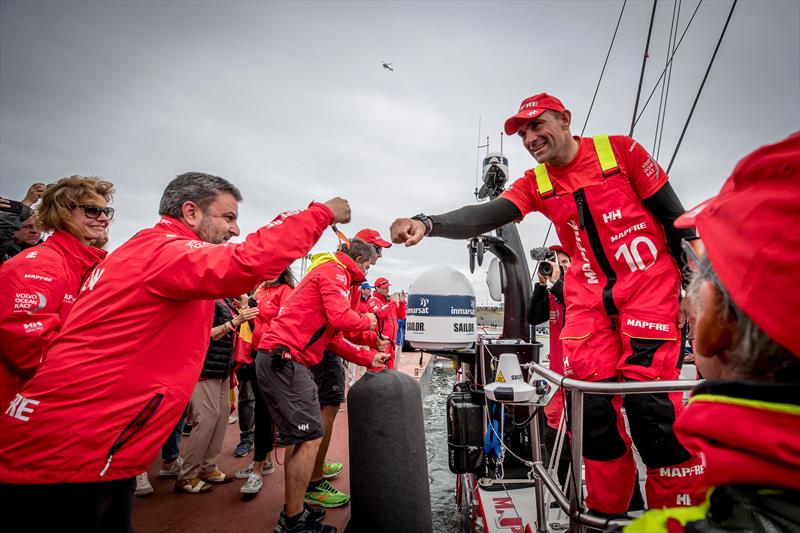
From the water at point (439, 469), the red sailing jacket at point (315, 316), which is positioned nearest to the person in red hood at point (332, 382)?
the red sailing jacket at point (315, 316)

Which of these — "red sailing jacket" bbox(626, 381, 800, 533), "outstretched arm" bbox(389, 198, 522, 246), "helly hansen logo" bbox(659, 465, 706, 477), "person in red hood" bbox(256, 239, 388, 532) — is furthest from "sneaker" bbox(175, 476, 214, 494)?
"red sailing jacket" bbox(626, 381, 800, 533)

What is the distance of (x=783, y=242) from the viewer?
56 centimetres

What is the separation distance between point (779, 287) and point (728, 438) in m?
0.25

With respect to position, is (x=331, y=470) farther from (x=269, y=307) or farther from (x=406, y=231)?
(x=406, y=231)

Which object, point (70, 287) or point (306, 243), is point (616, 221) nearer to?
point (306, 243)

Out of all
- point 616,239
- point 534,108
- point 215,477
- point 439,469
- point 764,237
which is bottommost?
point 439,469

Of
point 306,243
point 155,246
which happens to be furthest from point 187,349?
point 306,243

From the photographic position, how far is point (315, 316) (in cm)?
324

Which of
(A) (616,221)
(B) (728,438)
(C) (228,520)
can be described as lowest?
(C) (228,520)

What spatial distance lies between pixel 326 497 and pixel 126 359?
2589mm

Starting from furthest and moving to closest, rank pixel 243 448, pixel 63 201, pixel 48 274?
pixel 243 448 → pixel 63 201 → pixel 48 274

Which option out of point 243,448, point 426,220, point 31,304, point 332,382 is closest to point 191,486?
point 243,448

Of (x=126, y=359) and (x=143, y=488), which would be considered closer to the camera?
(x=126, y=359)

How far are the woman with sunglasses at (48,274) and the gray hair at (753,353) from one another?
295cm
